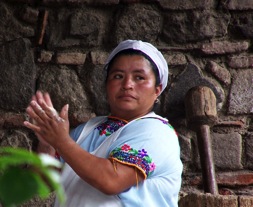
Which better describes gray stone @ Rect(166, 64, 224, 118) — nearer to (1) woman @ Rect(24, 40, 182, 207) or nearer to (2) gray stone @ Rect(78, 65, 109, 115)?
(2) gray stone @ Rect(78, 65, 109, 115)

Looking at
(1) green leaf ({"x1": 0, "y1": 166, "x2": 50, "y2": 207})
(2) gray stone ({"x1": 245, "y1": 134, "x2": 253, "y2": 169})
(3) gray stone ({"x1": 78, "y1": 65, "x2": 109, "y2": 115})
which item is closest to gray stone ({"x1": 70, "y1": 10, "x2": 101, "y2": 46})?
(3) gray stone ({"x1": 78, "y1": 65, "x2": 109, "y2": 115})

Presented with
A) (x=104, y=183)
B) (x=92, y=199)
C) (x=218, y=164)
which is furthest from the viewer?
(x=218, y=164)

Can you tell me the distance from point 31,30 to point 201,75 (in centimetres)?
85

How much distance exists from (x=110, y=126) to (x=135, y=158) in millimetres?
268

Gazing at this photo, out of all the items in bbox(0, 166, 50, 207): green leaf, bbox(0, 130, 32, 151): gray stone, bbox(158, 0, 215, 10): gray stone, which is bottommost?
bbox(0, 130, 32, 151): gray stone

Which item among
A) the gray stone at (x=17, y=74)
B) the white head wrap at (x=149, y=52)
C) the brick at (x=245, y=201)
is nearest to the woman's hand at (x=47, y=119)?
the white head wrap at (x=149, y=52)

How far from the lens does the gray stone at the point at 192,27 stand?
2611mm

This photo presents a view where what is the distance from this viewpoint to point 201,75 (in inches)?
102

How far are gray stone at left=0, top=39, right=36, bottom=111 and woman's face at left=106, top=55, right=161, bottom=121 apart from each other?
83 centimetres

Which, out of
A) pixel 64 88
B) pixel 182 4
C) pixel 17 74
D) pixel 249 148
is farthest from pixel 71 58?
pixel 249 148

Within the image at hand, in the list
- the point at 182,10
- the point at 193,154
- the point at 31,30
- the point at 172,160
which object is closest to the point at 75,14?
the point at 31,30

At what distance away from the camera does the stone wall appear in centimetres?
252

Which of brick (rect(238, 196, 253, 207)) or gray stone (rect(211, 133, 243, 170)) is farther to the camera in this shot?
gray stone (rect(211, 133, 243, 170))

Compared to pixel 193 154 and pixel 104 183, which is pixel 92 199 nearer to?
pixel 104 183
